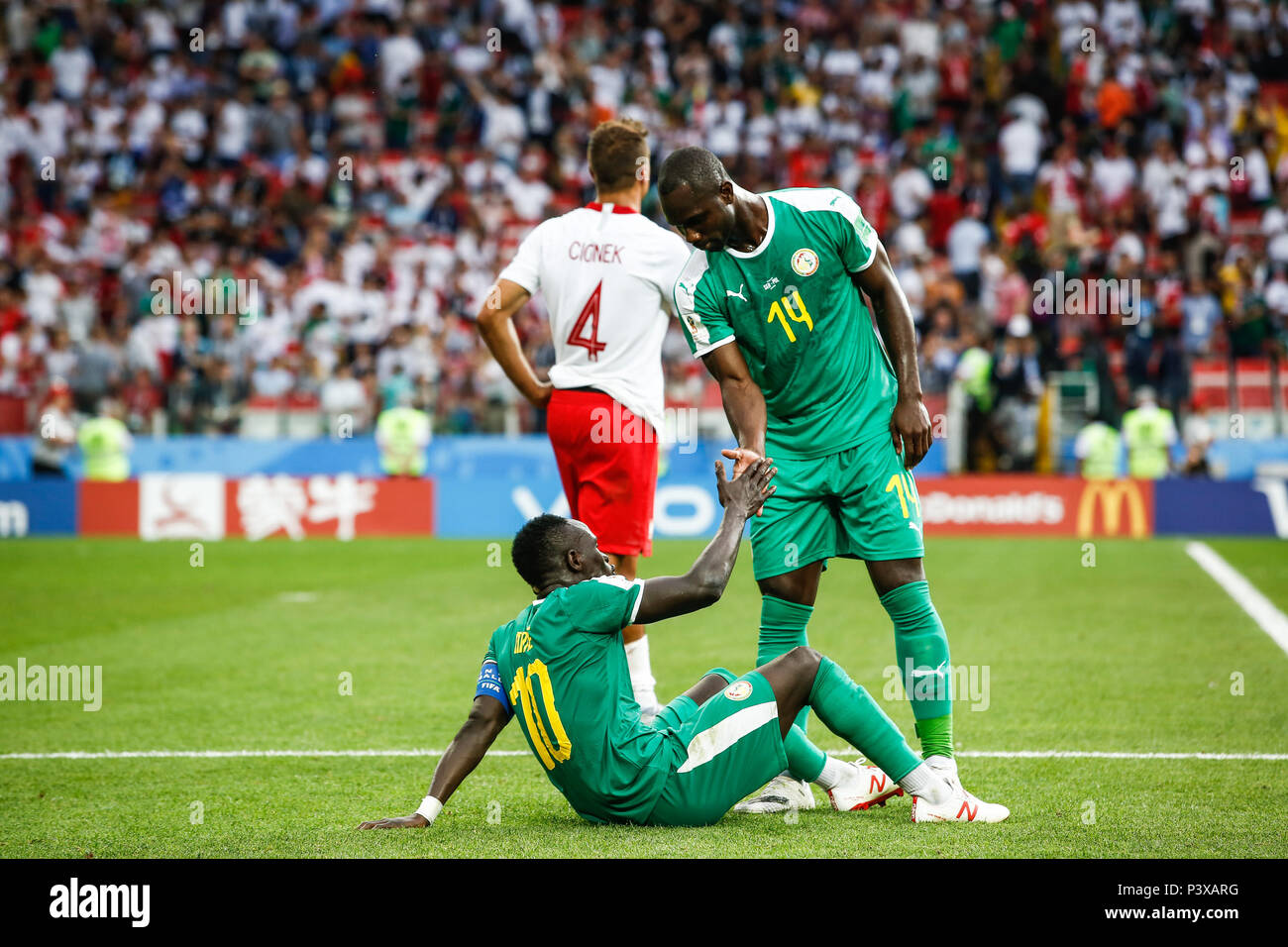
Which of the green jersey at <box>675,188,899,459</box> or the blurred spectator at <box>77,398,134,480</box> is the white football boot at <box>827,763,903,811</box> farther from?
the blurred spectator at <box>77,398,134,480</box>

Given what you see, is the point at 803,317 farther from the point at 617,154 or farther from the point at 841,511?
the point at 617,154

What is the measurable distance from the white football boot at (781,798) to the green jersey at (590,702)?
22.7 inches

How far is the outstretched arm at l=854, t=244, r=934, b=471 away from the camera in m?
5.52

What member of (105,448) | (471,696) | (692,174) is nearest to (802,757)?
(692,174)

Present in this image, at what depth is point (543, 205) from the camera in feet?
77.3

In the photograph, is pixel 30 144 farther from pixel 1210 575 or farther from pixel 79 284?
pixel 1210 575

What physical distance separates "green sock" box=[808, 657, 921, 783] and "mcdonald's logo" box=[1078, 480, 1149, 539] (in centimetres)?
1385

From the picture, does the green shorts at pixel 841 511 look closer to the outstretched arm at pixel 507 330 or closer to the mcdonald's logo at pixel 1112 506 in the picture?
the outstretched arm at pixel 507 330

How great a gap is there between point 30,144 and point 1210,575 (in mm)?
19521

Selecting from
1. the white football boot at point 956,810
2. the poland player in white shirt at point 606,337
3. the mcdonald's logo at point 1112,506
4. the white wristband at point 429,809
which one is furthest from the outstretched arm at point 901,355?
the mcdonald's logo at point 1112,506

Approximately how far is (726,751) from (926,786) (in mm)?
727

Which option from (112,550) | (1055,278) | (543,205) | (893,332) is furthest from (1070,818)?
(543,205)

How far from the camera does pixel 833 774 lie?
5.38 meters

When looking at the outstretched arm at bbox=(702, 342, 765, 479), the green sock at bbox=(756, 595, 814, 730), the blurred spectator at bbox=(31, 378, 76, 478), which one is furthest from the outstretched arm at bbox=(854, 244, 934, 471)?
the blurred spectator at bbox=(31, 378, 76, 478)
